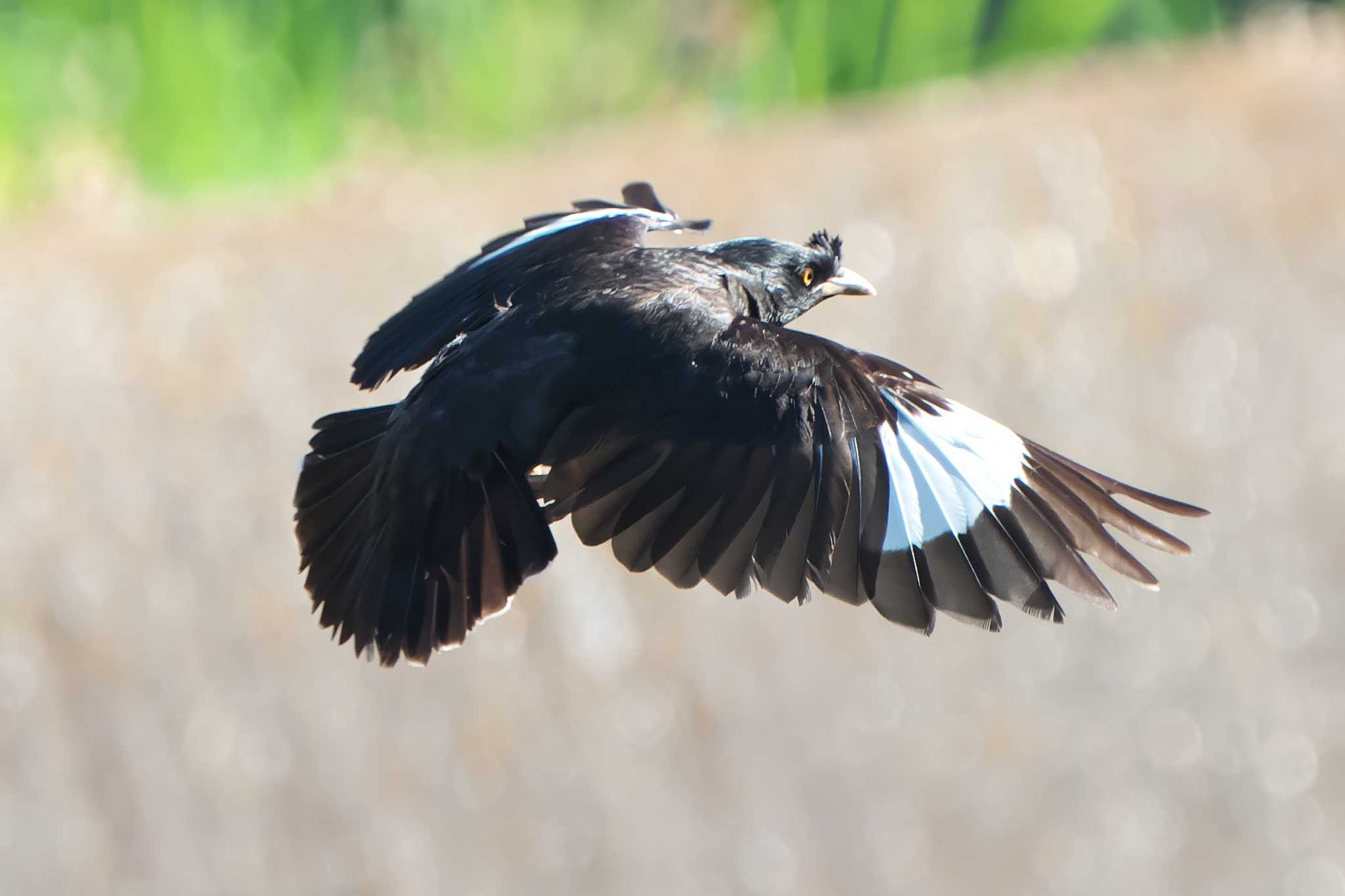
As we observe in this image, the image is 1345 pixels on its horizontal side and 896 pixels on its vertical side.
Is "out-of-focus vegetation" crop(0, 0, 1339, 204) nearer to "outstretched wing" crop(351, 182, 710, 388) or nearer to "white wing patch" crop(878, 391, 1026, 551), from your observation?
"outstretched wing" crop(351, 182, 710, 388)

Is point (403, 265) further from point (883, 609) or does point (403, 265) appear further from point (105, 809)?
point (883, 609)

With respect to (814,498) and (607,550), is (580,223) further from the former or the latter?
(607,550)

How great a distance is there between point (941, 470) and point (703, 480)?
0.41 m

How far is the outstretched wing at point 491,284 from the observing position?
11.8 ft

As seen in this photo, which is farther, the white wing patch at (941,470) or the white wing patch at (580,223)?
the white wing patch at (580,223)

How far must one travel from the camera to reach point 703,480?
3.18 metres

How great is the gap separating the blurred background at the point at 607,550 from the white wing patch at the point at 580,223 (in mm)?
3742

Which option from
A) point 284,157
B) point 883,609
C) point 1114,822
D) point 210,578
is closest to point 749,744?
point 1114,822

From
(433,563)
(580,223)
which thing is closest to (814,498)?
(433,563)

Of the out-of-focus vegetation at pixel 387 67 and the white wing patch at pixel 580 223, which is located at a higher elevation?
the out-of-focus vegetation at pixel 387 67

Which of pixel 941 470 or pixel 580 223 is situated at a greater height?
pixel 580 223

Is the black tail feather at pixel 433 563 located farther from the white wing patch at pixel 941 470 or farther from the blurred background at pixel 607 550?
the blurred background at pixel 607 550

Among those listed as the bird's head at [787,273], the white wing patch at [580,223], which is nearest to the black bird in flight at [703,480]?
the bird's head at [787,273]

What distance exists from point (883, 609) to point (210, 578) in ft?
18.1
